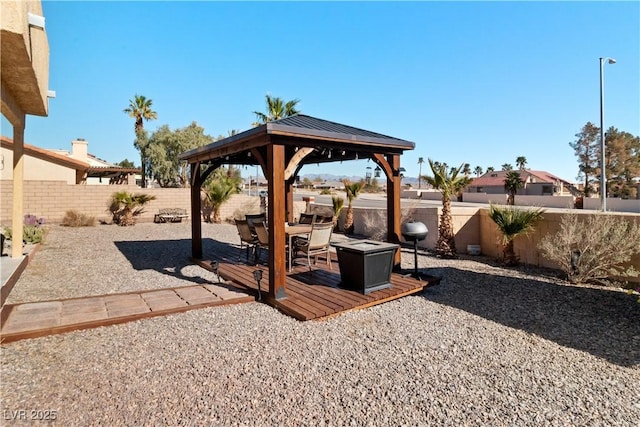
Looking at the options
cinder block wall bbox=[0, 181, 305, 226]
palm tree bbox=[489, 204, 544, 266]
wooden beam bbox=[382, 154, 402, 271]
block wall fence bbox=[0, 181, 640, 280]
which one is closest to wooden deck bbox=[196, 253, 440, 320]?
wooden beam bbox=[382, 154, 402, 271]

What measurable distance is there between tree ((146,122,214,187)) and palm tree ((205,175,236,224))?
11.9 metres

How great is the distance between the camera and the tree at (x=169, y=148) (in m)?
27.4

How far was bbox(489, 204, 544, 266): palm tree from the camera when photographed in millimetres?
7516

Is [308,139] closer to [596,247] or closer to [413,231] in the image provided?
[413,231]

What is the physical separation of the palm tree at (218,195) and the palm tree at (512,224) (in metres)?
12.9

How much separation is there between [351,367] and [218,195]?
49.1 feet

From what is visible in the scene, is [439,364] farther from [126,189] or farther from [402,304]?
[126,189]

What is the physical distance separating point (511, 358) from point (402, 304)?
1.81 metres

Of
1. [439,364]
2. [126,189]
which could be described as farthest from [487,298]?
[126,189]

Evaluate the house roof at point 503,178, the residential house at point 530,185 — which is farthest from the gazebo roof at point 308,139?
the house roof at point 503,178

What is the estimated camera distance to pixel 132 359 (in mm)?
3145

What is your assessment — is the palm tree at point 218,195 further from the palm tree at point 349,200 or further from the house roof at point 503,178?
the house roof at point 503,178

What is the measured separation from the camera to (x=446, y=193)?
28.9 feet

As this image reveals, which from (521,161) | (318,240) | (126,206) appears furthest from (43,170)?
(521,161)
